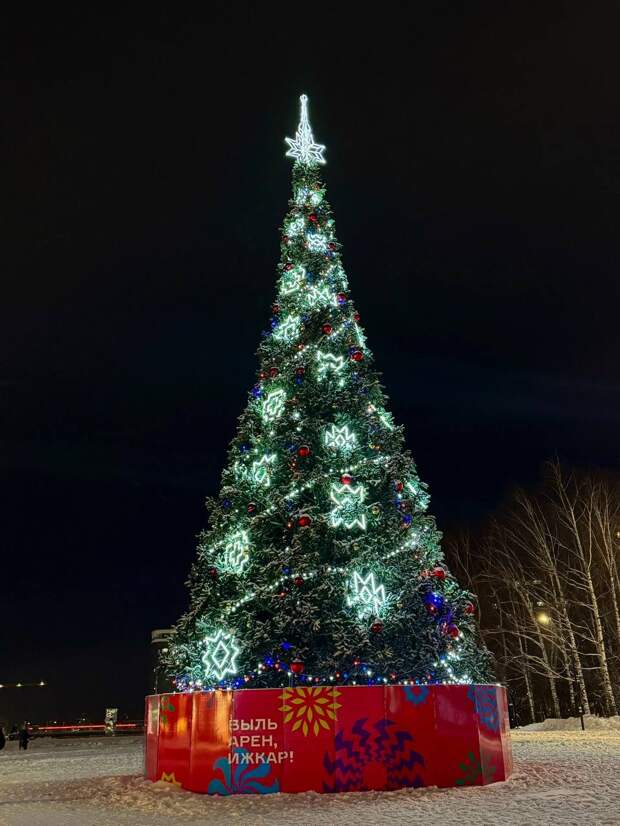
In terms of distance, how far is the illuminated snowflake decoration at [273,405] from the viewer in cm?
1371

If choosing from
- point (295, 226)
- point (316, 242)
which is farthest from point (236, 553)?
point (295, 226)

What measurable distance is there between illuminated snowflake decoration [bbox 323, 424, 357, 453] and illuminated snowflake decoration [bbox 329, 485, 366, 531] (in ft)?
2.88

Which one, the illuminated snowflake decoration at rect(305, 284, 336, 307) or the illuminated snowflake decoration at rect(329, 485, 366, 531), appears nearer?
the illuminated snowflake decoration at rect(329, 485, 366, 531)

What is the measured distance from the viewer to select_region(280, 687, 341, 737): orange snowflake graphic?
10.7 m

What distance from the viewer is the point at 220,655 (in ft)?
40.1

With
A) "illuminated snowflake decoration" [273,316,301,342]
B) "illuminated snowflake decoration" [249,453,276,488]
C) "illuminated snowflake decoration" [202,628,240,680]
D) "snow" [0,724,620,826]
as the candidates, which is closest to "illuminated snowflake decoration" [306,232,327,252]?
"illuminated snowflake decoration" [273,316,301,342]

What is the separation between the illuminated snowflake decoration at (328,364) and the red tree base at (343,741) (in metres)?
Answer: 6.06

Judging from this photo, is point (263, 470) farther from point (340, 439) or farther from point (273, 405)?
point (340, 439)

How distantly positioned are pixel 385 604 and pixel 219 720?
3.36 m

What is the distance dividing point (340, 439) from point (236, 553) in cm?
303

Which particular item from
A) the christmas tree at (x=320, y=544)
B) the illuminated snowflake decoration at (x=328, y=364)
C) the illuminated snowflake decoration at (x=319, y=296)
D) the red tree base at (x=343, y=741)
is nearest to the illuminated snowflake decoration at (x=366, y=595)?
the christmas tree at (x=320, y=544)

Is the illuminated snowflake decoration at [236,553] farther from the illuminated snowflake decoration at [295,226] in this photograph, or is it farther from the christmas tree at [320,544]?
the illuminated snowflake decoration at [295,226]

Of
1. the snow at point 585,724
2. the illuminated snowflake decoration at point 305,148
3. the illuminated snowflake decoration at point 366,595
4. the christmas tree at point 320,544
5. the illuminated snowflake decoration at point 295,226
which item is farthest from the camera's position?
the snow at point 585,724

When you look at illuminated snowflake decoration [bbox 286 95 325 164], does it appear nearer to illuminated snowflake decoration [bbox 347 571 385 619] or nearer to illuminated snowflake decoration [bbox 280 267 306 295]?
illuminated snowflake decoration [bbox 280 267 306 295]
